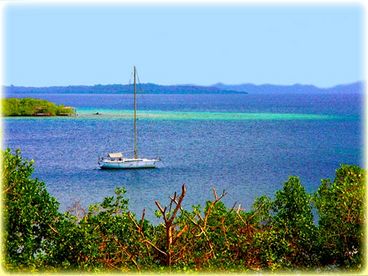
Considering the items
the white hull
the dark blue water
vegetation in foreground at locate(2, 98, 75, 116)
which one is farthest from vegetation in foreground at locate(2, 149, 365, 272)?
vegetation in foreground at locate(2, 98, 75, 116)

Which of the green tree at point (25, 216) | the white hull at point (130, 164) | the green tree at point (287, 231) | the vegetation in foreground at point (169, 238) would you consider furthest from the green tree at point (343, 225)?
the white hull at point (130, 164)

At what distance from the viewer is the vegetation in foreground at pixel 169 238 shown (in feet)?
19.4

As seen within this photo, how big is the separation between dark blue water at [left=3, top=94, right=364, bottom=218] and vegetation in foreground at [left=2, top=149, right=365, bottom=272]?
38.1 ft

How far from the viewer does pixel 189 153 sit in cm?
3122

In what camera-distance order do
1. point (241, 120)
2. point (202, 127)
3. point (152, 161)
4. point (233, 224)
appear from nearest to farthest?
1. point (233, 224)
2. point (152, 161)
3. point (202, 127)
4. point (241, 120)

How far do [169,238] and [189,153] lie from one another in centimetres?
2535

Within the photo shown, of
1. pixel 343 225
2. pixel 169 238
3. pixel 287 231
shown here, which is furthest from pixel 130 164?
pixel 169 238

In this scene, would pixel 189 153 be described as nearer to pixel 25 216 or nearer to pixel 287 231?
pixel 287 231

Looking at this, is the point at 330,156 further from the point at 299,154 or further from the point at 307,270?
the point at 307,270

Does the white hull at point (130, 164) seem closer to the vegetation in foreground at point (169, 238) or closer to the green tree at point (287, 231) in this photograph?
the green tree at point (287, 231)

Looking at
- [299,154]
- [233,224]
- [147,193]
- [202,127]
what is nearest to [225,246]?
[233,224]

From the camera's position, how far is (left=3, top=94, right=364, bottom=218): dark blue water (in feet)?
74.1

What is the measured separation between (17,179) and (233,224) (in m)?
2.29

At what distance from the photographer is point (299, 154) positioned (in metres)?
31.3
